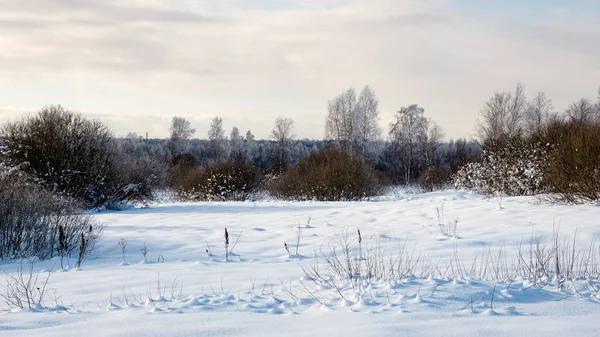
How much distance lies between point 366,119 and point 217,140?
3200 cm

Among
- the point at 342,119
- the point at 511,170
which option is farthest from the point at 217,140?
the point at 511,170

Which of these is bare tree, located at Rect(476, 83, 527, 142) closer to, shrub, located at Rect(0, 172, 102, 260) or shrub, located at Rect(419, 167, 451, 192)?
shrub, located at Rect(419, 167, 451, 192)

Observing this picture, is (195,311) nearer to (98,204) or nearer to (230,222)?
(230,222)

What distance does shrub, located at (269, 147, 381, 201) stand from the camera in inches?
887

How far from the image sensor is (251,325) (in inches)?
154

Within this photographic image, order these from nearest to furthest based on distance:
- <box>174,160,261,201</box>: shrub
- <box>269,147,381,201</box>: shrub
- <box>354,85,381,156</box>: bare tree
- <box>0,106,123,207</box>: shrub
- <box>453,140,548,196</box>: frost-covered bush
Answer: <box>453,140,548,196</box>: frost-covered bush, <box>0,106,123,207</box>: shrub, <box>269,147,381,201</box>: shrub, <box>174,160,261,201</box>: shrub, <box>354,85,381,156</box>: bare tree

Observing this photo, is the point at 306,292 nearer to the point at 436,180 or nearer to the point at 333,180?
the point at 333,180

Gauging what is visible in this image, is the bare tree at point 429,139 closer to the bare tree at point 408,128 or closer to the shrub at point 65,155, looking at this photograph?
the bare tree at point 408,128

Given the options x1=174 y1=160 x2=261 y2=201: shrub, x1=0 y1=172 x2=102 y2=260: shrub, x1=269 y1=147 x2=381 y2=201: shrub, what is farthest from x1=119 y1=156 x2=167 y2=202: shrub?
x1=0 y1=172 x2=102 y2=260: shrub

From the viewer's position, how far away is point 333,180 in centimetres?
2259

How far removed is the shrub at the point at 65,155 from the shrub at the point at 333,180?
775 centimetres

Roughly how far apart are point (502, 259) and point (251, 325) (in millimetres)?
5064

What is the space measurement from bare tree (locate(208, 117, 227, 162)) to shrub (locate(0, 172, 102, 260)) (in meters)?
54.9

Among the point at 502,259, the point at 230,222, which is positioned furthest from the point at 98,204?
the point at 502,259
